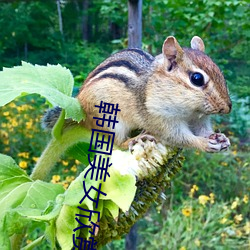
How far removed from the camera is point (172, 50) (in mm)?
788

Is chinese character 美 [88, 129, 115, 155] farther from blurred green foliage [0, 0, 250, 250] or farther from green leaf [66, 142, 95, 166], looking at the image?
blurred green foliage [0, 0, 250, 250]

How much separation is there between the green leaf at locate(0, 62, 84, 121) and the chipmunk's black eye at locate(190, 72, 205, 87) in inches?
7.6

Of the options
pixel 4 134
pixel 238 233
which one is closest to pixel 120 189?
pixel 238 233

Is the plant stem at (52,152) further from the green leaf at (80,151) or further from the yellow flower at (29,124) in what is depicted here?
the yellow flower at (29,124)

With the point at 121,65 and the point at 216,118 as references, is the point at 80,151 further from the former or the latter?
the point at 216,118

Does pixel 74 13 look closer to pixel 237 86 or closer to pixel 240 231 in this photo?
pixel 237 86

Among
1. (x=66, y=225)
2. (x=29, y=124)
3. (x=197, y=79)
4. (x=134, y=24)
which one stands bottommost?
(x=66, y=225)

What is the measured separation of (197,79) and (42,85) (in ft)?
0.82

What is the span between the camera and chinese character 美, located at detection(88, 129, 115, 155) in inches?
23.7

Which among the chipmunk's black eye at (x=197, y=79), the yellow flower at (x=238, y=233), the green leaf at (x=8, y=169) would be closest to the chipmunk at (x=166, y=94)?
the chipmunk's black eye at (x=197, y=79)

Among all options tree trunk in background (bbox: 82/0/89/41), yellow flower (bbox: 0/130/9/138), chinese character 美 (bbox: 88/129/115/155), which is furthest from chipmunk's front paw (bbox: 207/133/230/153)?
tree trunk in background (bbox: 82/0/89/41)

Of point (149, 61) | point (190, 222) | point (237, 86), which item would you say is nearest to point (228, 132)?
point (237, 86)

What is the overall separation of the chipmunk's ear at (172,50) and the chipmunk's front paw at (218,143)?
155mm

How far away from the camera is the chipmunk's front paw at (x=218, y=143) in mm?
651
